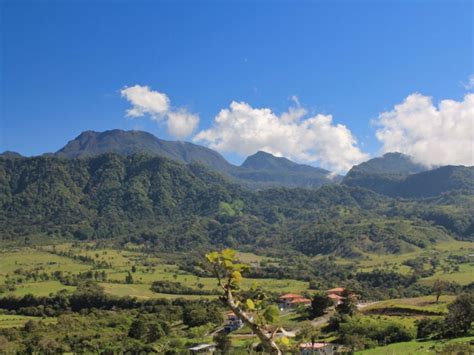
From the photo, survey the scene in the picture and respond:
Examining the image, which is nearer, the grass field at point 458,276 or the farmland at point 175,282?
the farmland at point 175,282

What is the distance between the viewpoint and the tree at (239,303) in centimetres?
549

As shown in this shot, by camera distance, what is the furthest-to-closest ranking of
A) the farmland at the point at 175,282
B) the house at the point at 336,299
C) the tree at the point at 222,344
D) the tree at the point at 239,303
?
the house at the point at 336,299 < the farmland at the point at 175,282 < the tree at the point at 222,344 < the tree at the point at 239,303

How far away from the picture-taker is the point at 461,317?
55031 millimetres

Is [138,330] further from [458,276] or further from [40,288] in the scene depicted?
[458,276]

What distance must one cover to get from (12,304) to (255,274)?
6494 centimetres

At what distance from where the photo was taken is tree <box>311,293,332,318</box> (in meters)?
80.0

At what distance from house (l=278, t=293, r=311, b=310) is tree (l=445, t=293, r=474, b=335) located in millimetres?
40260

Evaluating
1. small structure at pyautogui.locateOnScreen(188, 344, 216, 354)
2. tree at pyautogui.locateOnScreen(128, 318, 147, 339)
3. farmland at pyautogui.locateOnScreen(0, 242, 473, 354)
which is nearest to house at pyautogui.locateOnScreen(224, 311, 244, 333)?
farmland at pyautogui.locateOnScreen(0, 242, 473, 354)

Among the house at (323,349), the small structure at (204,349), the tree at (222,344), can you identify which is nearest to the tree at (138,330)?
the small structure at (204,349)

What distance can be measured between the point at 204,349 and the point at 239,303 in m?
60.4

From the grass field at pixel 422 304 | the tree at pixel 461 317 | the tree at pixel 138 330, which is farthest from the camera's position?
the tree at pixel 138 330

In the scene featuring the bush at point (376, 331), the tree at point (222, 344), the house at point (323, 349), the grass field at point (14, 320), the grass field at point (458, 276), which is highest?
the grass field at point (458, 276)

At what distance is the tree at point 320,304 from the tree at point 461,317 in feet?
84.5

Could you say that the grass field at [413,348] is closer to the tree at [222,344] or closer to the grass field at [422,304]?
the tree at [222,344]
